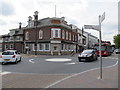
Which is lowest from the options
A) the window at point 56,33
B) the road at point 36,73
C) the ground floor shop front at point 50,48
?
the road at point 36,73

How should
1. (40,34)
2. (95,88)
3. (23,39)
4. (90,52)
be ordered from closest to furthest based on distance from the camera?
(95,88) < (90,52) < (40,34) < (23,39)

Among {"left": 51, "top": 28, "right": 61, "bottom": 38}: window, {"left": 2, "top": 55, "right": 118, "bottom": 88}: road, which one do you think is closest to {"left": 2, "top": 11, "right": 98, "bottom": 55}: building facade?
{"left": 51, "top": 28, "right": 61, "bottom": 38}: window

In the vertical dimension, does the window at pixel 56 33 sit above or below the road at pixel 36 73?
above

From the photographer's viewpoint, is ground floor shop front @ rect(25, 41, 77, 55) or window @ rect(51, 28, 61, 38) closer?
ground floor shop front @ rect(25, 41, 77, 55)

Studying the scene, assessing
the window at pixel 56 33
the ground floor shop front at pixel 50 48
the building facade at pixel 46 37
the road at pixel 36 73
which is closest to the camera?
the road at pixel 36 73

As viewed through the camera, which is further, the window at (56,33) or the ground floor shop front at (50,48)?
the window at (56,33)

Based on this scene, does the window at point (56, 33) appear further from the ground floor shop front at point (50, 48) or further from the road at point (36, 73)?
the road at point (36, 73)

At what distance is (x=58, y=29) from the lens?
3412 centimetres

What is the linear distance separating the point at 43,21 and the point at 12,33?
16038mm

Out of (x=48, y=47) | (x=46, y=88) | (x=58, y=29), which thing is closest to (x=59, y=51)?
(x=48, y=47)

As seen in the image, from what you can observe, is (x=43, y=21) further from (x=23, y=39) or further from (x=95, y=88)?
(x=95, y=88)

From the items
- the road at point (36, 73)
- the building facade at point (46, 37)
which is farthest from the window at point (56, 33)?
the road at point (36, 73)

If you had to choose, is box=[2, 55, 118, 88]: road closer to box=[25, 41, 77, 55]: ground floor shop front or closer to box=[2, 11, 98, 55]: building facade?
box=[25, 41, 77, 55]: ground floor shop front

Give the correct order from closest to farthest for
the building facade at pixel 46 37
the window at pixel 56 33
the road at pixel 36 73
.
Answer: the road at pixel 36 73, the building facade at pixel 46 37, the window at pixel 56 33
